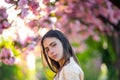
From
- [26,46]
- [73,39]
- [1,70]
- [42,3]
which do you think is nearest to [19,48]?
[26,46]

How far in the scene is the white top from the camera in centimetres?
529

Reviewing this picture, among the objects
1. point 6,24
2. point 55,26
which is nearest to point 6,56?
point 6,24

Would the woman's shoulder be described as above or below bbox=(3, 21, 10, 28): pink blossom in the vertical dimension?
above

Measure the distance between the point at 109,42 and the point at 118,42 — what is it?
0.79m

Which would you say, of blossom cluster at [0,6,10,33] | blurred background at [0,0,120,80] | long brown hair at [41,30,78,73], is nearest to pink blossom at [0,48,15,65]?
blurred background at [0,0,120,80]

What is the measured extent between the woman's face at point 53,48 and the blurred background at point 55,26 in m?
0.45

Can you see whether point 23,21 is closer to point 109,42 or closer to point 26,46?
point 26,46

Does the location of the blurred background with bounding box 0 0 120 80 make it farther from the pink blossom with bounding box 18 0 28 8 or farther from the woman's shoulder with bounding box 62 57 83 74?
the woman's shoulder with bounding box 62 57 83 74

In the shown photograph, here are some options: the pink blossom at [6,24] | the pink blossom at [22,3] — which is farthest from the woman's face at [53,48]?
the pink blossom at [6,24]

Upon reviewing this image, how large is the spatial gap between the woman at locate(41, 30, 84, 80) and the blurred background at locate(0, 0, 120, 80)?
43cm

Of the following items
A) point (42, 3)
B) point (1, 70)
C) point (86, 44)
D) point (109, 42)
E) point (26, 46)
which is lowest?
point (1, 70)

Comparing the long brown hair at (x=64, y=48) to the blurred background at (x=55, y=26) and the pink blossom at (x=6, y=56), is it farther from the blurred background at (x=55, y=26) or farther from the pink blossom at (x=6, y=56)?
the pink blossom at (x=6, y=56)

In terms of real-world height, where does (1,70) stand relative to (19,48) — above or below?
below

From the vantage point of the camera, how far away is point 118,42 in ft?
36.6
